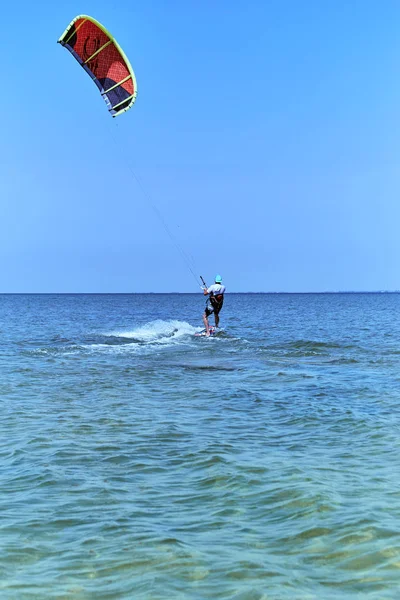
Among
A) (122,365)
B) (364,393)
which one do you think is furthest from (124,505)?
(122,365)

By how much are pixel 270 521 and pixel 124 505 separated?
59.4 inches

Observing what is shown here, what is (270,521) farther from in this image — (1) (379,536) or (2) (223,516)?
(1) (379,536)

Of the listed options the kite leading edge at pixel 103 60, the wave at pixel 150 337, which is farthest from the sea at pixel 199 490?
the wave at pixel 150 337

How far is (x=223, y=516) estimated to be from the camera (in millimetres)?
6172

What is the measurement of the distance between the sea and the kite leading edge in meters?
8.27

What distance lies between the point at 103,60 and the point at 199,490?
14.5m

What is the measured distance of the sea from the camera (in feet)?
15.8

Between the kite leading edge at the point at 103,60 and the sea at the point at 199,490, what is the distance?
8.27 m

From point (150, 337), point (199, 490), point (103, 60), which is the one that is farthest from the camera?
point (150, 337)

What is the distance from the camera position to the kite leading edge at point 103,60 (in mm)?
17375

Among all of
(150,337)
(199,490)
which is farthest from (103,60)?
(150,337)

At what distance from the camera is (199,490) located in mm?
6965

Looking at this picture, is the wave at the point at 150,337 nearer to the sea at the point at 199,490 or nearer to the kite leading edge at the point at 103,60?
the kite leading edge at the point at 103,60

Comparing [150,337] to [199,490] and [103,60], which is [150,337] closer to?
[103,60]
